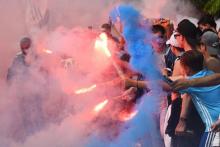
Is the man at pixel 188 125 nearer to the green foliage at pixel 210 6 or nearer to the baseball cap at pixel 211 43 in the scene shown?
the baseball cap at pixel 211 43

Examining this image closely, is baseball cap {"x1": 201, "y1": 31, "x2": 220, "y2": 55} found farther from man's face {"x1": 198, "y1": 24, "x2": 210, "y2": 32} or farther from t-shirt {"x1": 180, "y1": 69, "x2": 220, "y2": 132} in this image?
man's face {"x1": 198, "y1": 24, "x2": 210, "y2": 32}

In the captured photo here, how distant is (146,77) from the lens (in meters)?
5.99

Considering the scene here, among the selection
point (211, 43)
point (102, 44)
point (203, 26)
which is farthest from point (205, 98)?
point (203, 26)

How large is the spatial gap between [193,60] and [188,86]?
0.87ft

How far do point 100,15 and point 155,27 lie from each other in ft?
4.67

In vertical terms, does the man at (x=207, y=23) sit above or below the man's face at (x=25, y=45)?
above

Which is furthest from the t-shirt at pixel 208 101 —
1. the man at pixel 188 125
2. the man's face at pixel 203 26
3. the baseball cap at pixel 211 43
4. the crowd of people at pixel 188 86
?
the man's face at pixel 203 26

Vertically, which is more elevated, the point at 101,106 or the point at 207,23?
the point at 207,23

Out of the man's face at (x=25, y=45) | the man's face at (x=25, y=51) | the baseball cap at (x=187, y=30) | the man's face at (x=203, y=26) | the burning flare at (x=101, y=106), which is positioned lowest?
the burning flare at (x=101, y=106)

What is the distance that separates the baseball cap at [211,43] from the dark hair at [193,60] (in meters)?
0.41

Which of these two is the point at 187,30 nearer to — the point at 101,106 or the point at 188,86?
the point at 188,86

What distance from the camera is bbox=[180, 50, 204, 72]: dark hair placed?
5730 millimetres

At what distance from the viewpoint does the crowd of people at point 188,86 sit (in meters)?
5.71

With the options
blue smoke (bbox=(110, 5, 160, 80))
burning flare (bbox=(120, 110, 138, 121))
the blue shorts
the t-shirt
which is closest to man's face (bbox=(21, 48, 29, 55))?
burning flare (bbox=(120, 110, 138, 121))
